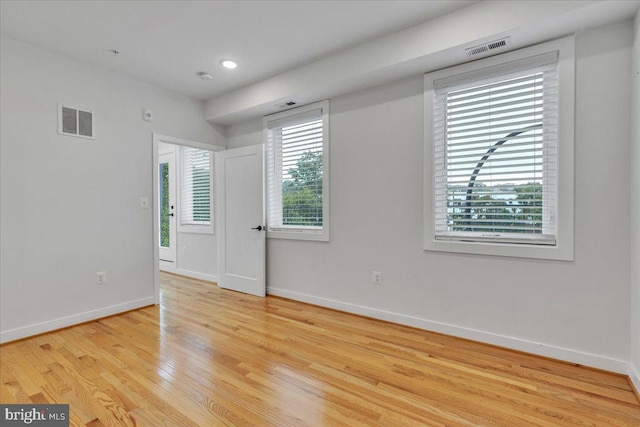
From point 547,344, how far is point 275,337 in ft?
7.11

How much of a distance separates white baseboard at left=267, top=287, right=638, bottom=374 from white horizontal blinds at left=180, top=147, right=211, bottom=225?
2439 mm

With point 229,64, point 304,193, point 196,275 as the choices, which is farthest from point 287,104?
point 196,275

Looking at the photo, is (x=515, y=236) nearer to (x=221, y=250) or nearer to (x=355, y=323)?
(x=355, y=323)

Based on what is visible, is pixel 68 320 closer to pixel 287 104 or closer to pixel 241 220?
pixel 241 220

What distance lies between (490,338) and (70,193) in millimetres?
4112

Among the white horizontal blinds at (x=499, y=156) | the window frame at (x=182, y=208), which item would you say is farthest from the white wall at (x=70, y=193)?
the white horizontal blinds at (x=499, y=156)

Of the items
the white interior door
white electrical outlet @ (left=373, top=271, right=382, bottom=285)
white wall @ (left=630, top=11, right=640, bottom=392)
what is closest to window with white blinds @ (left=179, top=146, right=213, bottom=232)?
the white interior door

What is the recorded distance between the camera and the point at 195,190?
5.13 meters

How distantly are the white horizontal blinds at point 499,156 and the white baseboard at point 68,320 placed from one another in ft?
11.2

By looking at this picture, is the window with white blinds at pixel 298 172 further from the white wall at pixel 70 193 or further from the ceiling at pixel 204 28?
the white wall at pixel 70 193

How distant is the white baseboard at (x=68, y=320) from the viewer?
2.70 meters

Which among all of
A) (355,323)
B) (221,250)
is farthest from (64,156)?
(355,323)

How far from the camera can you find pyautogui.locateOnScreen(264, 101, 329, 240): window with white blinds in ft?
12.0

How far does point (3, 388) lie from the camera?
195 centimetres
